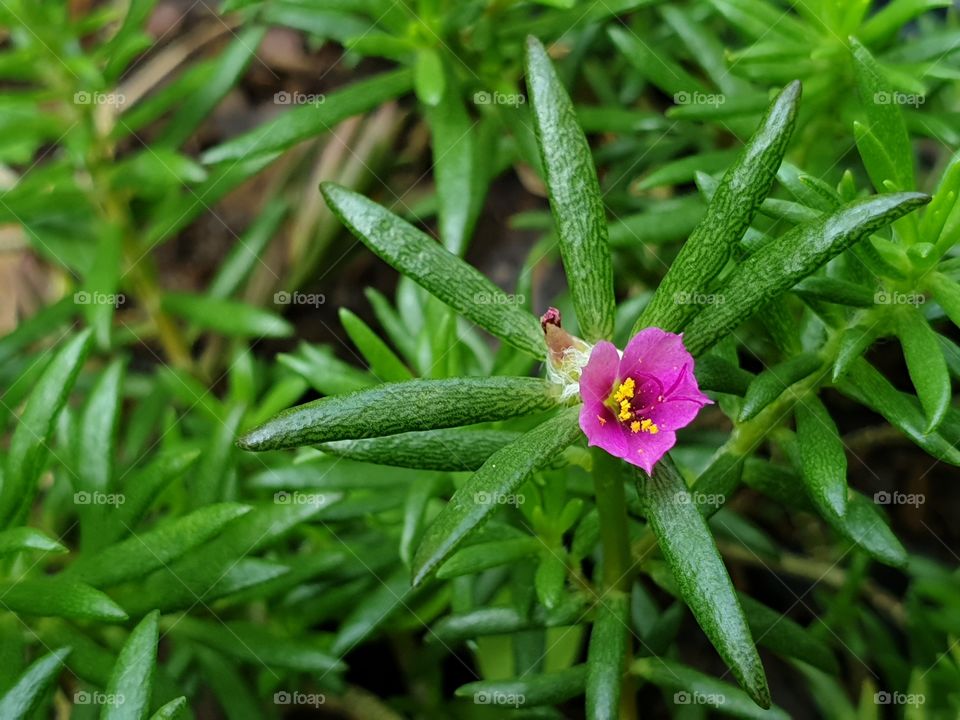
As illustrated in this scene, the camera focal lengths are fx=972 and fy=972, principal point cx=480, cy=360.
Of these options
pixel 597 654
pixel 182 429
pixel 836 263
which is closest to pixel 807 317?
pixel 836 263

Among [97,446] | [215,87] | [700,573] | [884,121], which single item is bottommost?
[700,573]

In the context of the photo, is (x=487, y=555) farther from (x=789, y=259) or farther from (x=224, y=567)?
(x=789, y=259)

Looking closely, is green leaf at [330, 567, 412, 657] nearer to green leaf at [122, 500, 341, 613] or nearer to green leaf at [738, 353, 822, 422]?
green leaf at [122, 500, 341, 613]

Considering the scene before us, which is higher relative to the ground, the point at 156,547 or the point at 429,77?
the point at 429,77

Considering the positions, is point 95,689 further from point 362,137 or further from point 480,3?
point 362,137

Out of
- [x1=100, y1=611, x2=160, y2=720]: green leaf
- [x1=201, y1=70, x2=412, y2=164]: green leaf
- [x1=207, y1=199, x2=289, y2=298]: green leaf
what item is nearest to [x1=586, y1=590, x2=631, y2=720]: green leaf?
[x1=100, y1=611, x2=160, y2=720]: green leaf

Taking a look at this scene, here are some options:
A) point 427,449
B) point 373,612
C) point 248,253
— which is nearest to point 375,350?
point 427,449
